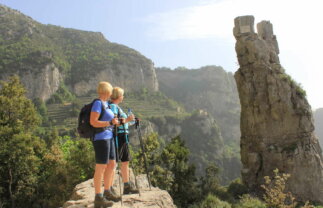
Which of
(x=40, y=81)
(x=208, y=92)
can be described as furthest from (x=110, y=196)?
(x=208, y=92)

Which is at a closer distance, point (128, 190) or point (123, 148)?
point (123, 148)

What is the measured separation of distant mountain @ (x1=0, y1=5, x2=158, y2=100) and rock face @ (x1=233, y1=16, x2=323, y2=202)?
67.4 metres

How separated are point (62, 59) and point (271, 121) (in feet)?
282

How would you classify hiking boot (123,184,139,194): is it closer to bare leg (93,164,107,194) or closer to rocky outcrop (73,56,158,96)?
bare leg (93,164,107,194)

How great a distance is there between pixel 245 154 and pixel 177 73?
14752cm

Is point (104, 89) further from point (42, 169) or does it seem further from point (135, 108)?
point (135, 108)

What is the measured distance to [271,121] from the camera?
89.5 ft

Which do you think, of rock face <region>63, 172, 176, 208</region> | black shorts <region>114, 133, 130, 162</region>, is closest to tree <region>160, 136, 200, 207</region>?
rock face <region>63, 172, 176, 208</region>

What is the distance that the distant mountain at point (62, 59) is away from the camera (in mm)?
82688

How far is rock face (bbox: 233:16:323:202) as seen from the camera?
25750mm

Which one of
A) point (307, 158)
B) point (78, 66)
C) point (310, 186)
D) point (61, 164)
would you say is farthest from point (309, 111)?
point (78, 66)

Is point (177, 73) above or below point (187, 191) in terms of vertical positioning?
above

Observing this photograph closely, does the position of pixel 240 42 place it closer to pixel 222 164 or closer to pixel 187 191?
pixel 187 191

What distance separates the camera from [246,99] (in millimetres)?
28391
